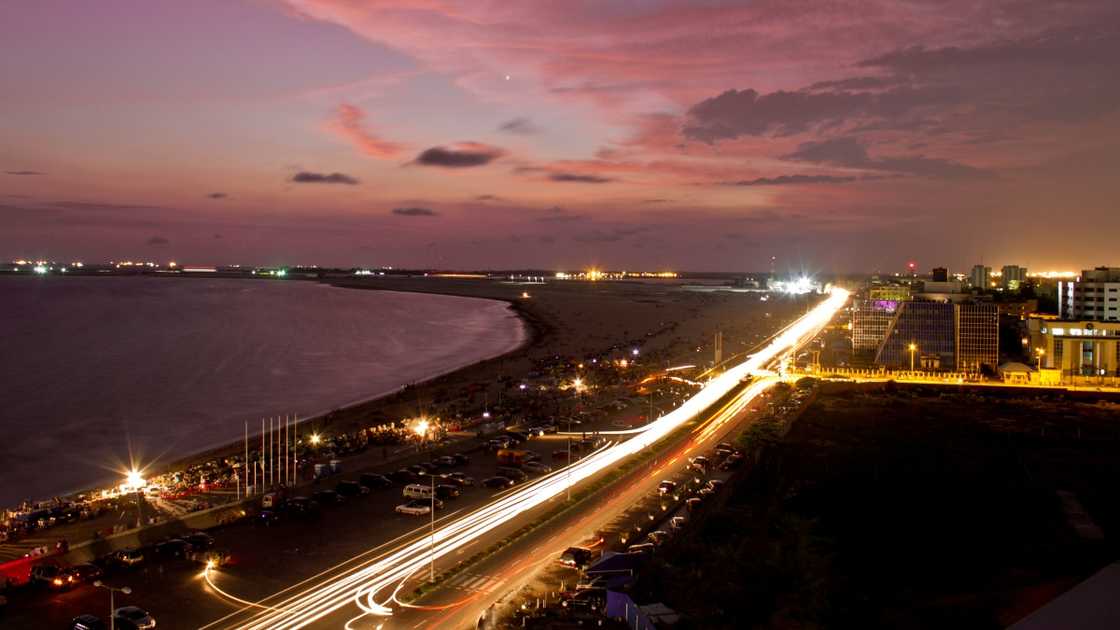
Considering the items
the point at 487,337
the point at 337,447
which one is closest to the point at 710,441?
the point at 337,447

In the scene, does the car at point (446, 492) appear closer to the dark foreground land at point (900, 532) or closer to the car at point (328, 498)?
the car at point (328, 498)

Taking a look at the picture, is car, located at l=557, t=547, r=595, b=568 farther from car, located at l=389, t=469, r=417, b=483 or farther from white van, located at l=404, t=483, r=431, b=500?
car, located at l=389, t=469, r=417, b=483

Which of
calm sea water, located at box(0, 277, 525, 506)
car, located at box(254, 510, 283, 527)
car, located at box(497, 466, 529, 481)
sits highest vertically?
calm sea water, located at box(0, 277, 525, 506)

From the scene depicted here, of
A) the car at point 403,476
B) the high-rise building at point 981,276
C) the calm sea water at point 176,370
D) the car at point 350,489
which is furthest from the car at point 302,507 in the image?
the high-rise building at point 981,276

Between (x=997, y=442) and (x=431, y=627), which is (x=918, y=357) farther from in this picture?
(x=431, y=627)

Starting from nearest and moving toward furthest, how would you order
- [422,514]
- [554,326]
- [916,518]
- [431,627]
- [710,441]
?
[431,627] → [916,518] → [422,514] → [710,441] → [554,326]


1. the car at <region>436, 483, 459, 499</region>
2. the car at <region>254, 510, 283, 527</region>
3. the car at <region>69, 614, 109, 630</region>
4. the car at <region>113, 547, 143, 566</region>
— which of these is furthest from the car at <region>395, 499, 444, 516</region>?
the car at <region>69, 614, 109, 630</region>
